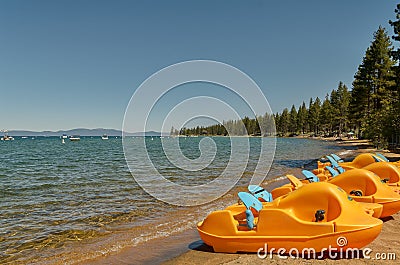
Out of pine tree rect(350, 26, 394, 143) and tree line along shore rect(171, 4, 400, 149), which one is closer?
tree line along shore rect(171, 4, 400, 149)

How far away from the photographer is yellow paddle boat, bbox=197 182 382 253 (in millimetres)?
5688

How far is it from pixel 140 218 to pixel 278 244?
590 cm

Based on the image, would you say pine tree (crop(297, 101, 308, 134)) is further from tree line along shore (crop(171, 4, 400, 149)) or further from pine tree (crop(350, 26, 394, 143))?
pine tree (crop(350, 26, 394, 143))

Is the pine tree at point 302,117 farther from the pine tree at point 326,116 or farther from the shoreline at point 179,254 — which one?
the shoreline at point 179,254

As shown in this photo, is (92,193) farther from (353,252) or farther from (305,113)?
(305,113)

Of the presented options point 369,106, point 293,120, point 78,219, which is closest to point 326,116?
point 293,120

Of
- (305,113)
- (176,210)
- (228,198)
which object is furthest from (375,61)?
(305,113)

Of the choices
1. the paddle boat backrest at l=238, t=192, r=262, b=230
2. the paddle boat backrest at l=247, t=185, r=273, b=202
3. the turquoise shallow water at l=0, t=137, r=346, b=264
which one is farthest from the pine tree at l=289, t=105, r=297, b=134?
the paddle boat backrest at l=238, t=192, r=262, b=230

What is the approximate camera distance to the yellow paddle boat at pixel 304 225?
18.7ft

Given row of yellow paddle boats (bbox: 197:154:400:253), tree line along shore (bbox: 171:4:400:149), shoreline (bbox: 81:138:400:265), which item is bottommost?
shoreline (bbox: 81:138:400:265)

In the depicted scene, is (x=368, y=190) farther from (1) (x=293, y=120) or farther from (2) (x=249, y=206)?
(1) (x=293, y=120)

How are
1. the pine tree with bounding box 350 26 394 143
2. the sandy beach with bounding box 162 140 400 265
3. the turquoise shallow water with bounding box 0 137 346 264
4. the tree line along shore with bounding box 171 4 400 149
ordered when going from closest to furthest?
the sandy beach with bounding box 162 140 400 265, the turquoise shallow water with bounding box 0 137 346 264, the tree line along shore with bounding box 171 4 400 149, the pine tree with bounding box 350 26 394 143

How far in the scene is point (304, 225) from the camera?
5844 mm

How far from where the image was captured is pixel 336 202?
598 centimetres
